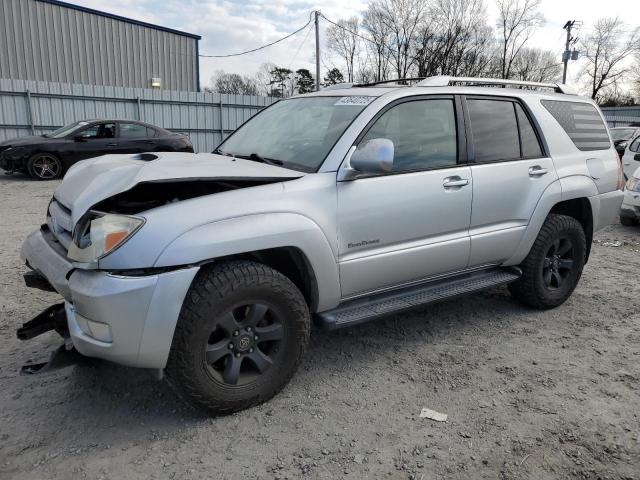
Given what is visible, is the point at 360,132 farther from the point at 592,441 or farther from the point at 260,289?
the point at 592,441

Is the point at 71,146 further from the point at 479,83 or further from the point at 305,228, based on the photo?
the point at 305,228

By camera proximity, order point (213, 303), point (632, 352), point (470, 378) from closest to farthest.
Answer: point (213, 303) → point (470, 378) → point (632, 352)

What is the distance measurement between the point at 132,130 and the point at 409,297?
423 inches

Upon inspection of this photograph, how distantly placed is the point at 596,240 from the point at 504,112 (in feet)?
15.0

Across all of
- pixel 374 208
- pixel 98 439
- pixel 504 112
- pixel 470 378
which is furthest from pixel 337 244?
pixel 504 112

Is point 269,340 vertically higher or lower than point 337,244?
lower

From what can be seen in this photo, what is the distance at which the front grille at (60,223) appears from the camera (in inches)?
113

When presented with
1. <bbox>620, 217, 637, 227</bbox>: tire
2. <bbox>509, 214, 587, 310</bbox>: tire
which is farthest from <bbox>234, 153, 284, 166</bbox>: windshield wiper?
<bbox>620, 217, 637, 227</bbox>: tire

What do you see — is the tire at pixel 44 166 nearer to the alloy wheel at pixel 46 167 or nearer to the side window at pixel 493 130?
the alloy wheel at pixel 46 167

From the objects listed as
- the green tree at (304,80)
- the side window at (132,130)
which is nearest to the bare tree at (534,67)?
the green tree at (304,80)

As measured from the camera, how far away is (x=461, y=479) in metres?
2.38

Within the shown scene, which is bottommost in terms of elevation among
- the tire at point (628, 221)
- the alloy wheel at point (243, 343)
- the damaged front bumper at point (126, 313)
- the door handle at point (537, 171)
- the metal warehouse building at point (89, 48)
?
the tire at point (628, 221)

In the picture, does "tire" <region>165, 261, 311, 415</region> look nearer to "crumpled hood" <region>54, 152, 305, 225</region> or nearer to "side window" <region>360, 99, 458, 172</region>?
"crumpled hood" <region>54, 152, 305, 225</region>

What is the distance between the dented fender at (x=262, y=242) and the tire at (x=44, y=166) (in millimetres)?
10732
